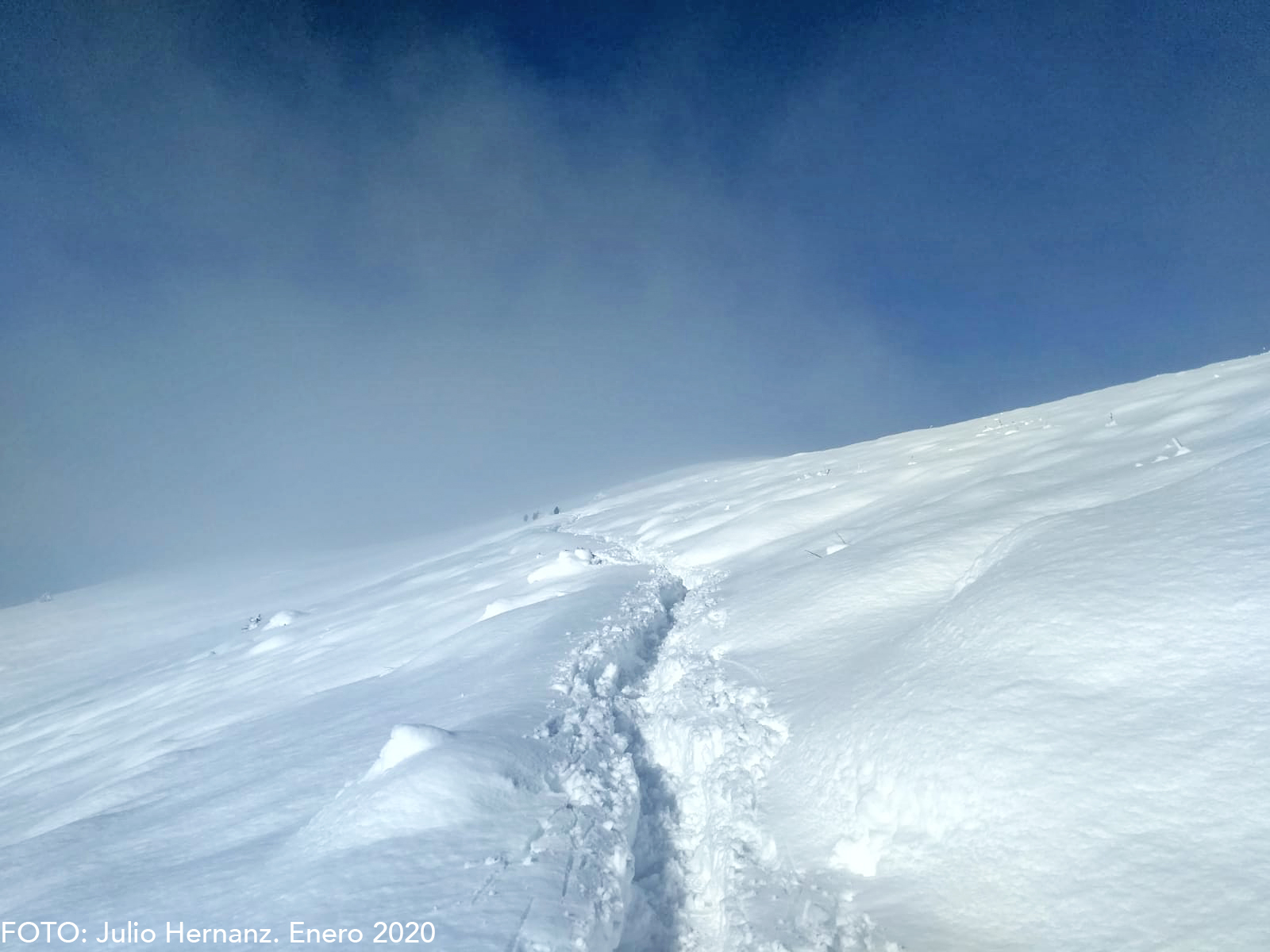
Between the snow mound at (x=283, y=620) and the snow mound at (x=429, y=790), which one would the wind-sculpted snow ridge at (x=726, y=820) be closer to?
the snow mound at (x=429, y=790)

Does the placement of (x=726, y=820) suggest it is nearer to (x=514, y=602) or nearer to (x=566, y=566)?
(x=514, y=602)

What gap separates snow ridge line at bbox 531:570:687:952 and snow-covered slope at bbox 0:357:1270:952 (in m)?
0.04

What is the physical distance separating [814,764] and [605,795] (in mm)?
2125

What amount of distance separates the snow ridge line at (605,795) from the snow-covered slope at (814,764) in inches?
1.6

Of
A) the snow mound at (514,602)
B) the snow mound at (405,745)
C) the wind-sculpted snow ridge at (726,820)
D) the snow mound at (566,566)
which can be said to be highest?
the snow mound at (566,566)

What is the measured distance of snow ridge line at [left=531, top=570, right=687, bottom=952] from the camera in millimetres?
4754

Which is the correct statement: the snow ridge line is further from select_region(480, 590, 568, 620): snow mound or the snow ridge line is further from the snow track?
select_region(480, 590, 568, 620): snow mound

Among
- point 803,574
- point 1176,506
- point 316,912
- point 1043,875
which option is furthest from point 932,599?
point 316,912

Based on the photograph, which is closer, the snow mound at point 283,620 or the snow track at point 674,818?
the snow track at point 674,818

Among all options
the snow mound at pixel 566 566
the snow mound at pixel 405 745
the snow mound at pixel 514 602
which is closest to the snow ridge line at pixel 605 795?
the snow mound at pixel 405 745

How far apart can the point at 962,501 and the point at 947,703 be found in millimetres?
6460

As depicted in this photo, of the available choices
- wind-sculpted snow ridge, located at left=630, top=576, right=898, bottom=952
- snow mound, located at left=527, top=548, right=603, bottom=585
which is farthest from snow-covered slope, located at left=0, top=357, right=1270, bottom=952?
snow mound, located at left=527, top=548, right=603, bottom=585

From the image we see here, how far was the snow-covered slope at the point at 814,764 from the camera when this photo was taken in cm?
364

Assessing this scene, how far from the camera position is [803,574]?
10.2m
